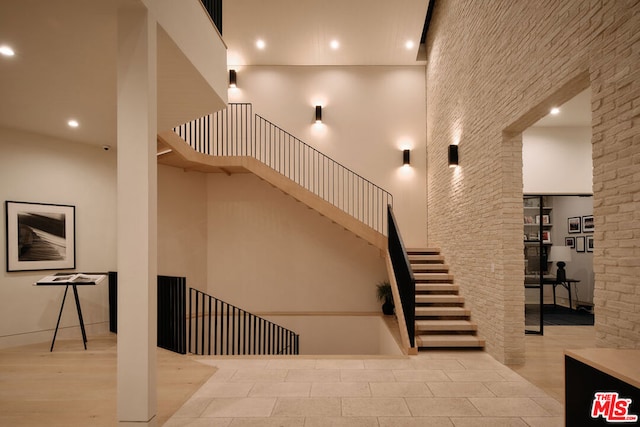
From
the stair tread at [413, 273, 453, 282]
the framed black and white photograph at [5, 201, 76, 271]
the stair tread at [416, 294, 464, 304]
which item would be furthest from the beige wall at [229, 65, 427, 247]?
the framed black and white photograph at [5, 201, 76, 271]

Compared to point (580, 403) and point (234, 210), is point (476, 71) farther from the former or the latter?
point (234, 210)

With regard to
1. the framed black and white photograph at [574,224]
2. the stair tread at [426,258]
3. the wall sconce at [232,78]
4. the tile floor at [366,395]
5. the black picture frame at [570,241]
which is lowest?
the tile floor at [366,395]

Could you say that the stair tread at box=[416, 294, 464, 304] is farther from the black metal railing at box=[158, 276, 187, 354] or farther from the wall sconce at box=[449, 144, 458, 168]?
the black metal railing at box=[158, 276, 187, 354]

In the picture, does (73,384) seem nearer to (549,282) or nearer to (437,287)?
(437,287)

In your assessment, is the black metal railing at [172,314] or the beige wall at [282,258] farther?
the beige wall at [282,258]

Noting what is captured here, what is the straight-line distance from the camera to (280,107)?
9.66 meters

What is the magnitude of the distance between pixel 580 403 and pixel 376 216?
7251 millimetres

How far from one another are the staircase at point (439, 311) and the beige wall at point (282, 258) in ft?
6.56

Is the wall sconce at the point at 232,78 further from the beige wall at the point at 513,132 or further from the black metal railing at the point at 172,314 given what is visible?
the black metal railing at the point at 172,314

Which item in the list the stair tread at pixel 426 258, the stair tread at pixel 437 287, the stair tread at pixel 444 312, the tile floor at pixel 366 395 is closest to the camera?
the tile floor at pixel 366 395

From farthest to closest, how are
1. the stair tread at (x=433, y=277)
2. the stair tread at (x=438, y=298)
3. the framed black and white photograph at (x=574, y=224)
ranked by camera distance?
the framed black and white photograph at (x=574, y=224) < the stair tread at (x=433, y=277) < the stair tread at (x=438, y=298)

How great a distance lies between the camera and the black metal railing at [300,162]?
9.46m

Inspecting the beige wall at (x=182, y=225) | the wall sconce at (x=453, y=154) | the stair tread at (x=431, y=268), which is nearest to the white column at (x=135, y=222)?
the wall sconce at (x=453, y=154)

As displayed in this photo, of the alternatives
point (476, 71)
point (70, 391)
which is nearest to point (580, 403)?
point (70, 391)
